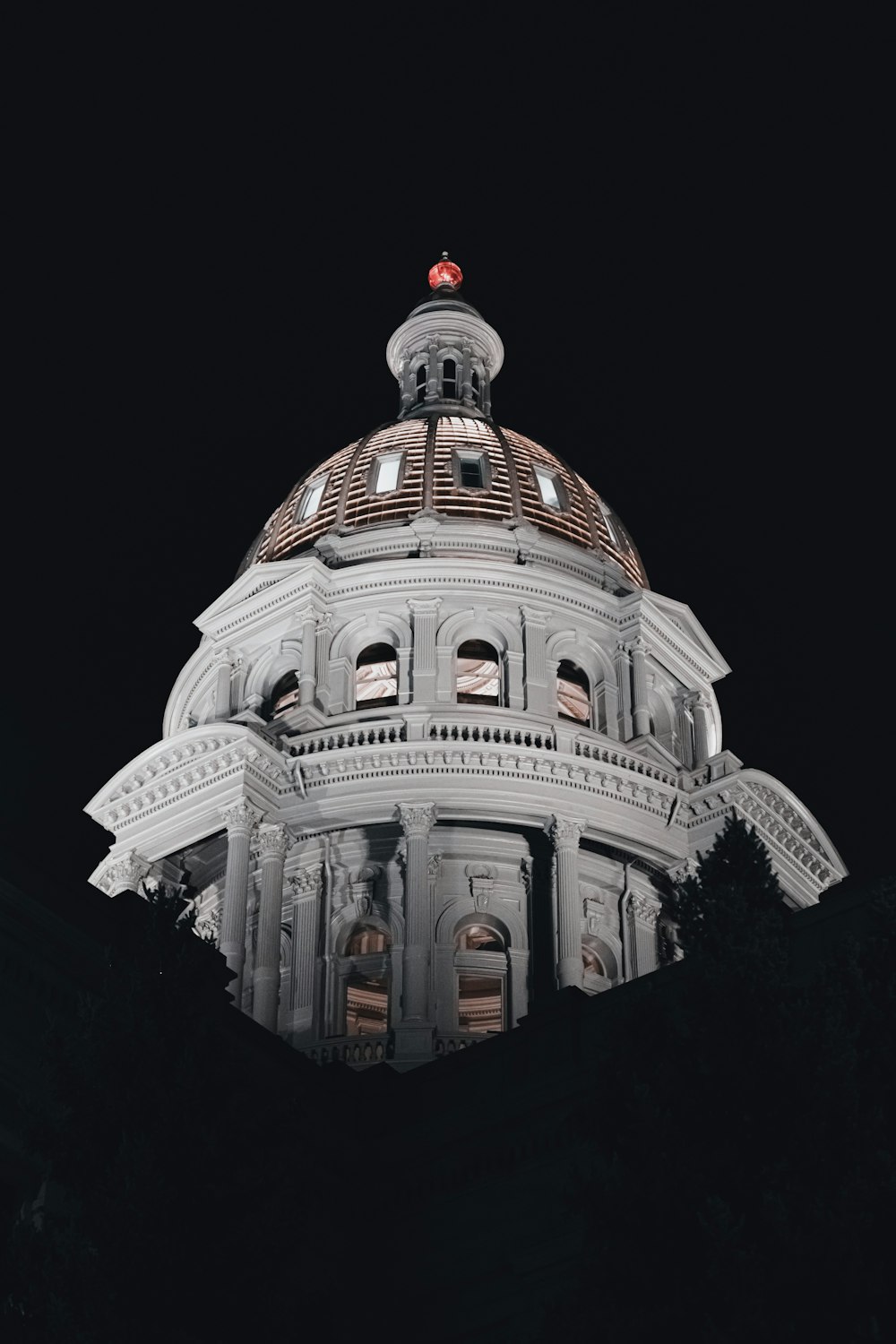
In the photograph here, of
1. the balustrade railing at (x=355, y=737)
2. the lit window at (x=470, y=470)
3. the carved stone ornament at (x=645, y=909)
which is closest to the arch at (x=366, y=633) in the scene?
the balustrade railing at (x=355, y=737)

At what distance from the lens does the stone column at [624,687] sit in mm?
54500

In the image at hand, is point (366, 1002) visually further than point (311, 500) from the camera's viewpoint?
No

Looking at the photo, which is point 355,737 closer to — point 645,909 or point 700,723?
point 645,909

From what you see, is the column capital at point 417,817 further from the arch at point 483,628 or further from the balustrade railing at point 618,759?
the arch at point 483,628

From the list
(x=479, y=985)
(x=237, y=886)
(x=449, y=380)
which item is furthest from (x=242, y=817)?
(x=449, y=380)

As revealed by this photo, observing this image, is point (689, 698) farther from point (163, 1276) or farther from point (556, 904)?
point (163, 1276)

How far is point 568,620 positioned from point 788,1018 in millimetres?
33748

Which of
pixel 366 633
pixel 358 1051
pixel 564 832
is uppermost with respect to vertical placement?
pixel 366 633

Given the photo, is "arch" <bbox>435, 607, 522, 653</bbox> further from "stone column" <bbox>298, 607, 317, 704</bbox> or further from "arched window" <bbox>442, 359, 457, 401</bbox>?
"arched window" <bbox>442, 359, 457, 401</bbox>

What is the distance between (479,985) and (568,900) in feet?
8.92

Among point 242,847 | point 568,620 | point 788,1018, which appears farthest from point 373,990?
point 788,1018

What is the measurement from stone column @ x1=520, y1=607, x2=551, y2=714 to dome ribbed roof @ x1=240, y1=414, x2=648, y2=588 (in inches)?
123

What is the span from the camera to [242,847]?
48.9 metres

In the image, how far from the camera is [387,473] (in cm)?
5894
